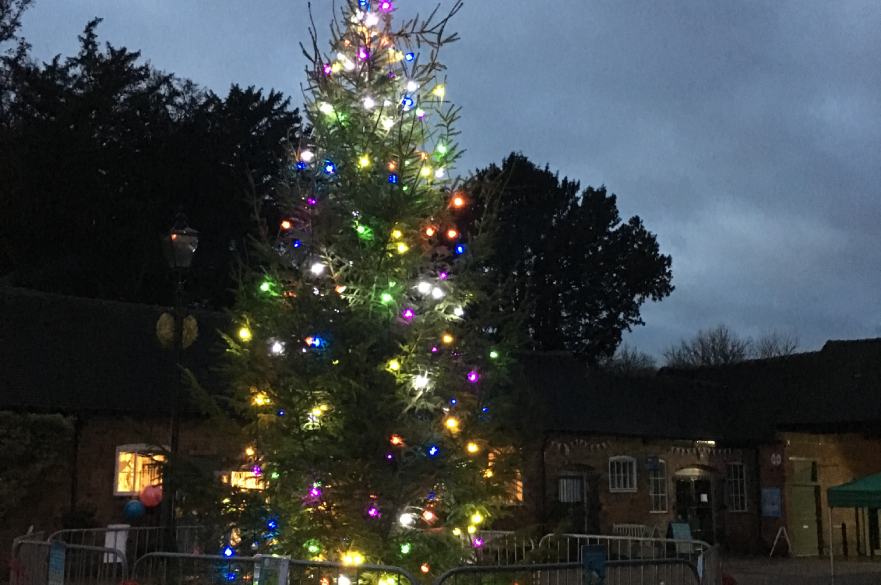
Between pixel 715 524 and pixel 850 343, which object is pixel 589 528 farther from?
pixel 850 343

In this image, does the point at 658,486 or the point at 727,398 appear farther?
the point at 727,398

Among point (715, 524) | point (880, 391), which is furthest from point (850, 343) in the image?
point (715, 524)

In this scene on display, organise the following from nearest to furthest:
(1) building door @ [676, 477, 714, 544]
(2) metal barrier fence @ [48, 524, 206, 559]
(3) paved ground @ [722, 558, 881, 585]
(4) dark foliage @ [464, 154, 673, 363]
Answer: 1. (2) metal barrier fence @ [48, 524, 206, 559]
2. (3) paved ground @ [722, 558, 881, 585]
3. (1) building door @ [676, 477, 714, 544]
4. (4) dark foliage @ [464, 154, 673, 363]

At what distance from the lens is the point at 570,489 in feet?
77.9

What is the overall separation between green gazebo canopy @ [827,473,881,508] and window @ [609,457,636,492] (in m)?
8.14

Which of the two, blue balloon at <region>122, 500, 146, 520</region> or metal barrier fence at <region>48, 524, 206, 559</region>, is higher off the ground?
blue balloon at <region>122, 500, 146, 520</region>

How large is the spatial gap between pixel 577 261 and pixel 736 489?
17.9m

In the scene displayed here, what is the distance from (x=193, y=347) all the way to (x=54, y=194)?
13.1m

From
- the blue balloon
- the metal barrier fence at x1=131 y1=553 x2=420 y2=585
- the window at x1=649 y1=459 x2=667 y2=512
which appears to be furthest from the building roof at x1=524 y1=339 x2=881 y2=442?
the metal barrier fence at x1=131 y1=553 x2=420 y2=585

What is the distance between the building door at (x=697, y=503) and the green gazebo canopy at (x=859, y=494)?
9.51m

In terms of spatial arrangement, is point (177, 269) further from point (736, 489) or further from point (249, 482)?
point (736, 489)

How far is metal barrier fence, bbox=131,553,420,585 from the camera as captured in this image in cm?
738

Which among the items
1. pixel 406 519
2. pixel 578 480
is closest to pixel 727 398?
pixel 578 480

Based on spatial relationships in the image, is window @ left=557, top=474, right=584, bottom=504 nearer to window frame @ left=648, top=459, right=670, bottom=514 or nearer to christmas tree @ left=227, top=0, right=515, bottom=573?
window frame @ left=648, top=459, right=670, bottom=514
